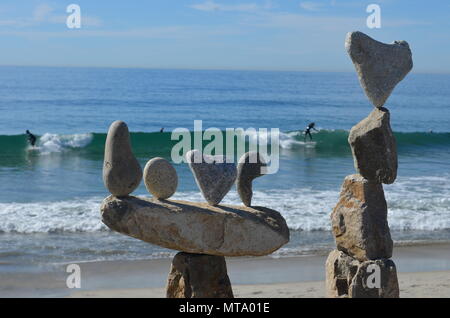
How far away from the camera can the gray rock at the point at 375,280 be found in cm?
607

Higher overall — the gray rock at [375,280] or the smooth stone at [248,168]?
the smooth stone at [248,168]

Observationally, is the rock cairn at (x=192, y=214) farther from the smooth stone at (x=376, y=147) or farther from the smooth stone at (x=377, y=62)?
the smooth stone at (x=377, y=62)

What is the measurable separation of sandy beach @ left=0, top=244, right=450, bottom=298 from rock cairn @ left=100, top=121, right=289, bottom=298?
2161 millimetres

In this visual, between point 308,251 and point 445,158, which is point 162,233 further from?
point 445,158

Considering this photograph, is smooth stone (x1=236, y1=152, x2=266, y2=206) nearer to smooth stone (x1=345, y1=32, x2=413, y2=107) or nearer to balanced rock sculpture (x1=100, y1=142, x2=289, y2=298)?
balanced rock sculpture (x1=100, y1=142, x2=289, y2=298)

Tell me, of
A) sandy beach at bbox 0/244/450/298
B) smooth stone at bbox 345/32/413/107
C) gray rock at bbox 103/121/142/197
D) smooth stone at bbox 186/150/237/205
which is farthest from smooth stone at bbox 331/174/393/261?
sandy beach at bbox 0/244/450/298

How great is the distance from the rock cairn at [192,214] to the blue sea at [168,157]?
389 cm

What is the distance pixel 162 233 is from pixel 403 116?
3179 cm

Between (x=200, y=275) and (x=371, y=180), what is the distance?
1.55 meters

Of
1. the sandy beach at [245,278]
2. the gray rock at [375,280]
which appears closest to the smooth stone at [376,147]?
the gray rock at [375,280]

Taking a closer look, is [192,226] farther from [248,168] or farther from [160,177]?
[248,168]

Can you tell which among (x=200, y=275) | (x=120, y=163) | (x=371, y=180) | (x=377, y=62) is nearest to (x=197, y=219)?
(x=200, y=275)

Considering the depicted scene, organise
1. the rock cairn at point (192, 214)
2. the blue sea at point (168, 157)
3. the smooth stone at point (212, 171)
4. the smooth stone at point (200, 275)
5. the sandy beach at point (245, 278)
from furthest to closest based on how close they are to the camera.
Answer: the blue sea at point (168, 157) < the sandy beach at point (245, 278) < the smooth stone at point (200, 275) < the smooth stone at point (212, 171) < the rock cairn at point (192, 214)

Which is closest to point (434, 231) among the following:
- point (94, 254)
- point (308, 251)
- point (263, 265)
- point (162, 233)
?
point (308, 251)
